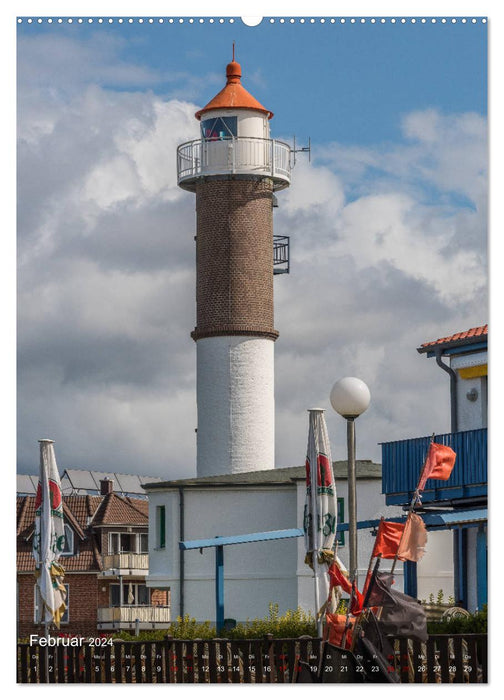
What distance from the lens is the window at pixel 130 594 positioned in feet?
216

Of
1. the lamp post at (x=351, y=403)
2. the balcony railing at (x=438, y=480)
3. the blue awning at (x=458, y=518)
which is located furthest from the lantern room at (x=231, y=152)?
the lamp post at (x=351, y=403)

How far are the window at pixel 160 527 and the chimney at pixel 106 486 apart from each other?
Answer: 995 inches

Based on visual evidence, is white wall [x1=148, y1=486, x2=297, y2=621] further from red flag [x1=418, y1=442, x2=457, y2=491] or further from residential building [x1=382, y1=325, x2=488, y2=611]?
red flag [x1=418, y1=442, x2=457, y2=491]

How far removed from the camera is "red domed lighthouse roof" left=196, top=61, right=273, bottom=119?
Answer: 1920 cm

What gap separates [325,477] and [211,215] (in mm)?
20072

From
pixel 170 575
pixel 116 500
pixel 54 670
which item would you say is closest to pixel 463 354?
pixel 54 670

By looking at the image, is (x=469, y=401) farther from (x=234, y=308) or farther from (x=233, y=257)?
(x=233, y=257)

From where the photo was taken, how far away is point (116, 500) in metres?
67.1

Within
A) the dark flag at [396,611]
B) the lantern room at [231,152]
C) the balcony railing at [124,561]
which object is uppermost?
the lantern room at [231,152]

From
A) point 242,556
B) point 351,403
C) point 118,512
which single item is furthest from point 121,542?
point 351,403

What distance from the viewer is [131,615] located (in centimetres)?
5888

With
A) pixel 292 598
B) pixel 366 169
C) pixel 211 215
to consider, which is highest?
pixel 211 215

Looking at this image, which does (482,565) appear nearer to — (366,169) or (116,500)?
(366,169)

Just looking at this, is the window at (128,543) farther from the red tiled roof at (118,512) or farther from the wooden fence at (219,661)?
the wooden fence at (219,661)
